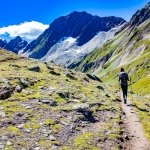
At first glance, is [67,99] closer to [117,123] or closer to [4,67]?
[117,123]

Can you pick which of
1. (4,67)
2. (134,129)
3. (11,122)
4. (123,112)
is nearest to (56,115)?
(11,122)

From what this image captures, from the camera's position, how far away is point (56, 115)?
29.6 m

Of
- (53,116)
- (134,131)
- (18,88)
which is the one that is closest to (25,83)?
(18,88)

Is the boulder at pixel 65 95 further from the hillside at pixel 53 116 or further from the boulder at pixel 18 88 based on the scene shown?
the boulder at pixel 18 88

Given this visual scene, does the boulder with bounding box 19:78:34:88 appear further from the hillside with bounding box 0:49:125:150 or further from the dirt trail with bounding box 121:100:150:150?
the dirt trail with bounding box 121:100:150:150

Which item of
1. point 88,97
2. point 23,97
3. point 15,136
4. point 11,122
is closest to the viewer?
point 15,136

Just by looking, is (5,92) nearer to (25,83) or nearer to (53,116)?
(25,83)

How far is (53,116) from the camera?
29.2 meters

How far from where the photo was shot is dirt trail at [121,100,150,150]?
25423mm

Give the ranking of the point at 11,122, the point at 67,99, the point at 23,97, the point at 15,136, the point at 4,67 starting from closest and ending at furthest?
1. the point at 15,136
2. the point at 11,122
3. the point at 23,97
4. the point at 67,99
5. the point at 4,67

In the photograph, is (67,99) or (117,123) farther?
(67,99)

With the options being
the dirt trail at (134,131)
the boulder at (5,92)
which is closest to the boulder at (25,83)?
the boulder at (5,92)

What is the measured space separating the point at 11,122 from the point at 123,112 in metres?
12.7

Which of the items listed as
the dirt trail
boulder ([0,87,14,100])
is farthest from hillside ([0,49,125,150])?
the dirt trail
